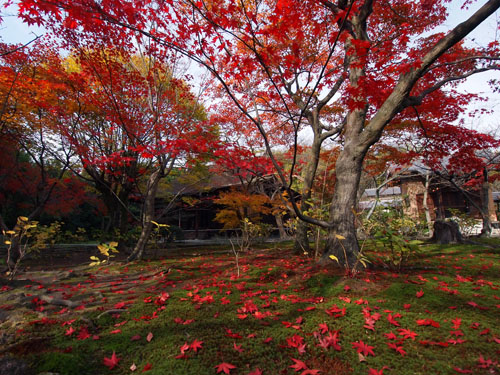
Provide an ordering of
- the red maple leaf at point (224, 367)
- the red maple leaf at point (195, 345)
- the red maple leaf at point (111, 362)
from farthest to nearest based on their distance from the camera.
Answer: the red maple leaf at point (195, 345), the red maple leaf at point (111, 362), the red maple leaf at point (224, 367)

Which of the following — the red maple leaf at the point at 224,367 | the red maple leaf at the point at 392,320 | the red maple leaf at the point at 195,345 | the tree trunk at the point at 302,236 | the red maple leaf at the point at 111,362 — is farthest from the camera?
the tree trunk at the point at 302,236

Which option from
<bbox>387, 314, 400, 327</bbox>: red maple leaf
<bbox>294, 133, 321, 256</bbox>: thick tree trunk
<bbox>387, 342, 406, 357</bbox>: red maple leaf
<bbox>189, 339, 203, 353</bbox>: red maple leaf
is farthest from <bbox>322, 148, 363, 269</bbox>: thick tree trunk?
<bbox>189, 339, 203, 353</bbox>: red maple leaf

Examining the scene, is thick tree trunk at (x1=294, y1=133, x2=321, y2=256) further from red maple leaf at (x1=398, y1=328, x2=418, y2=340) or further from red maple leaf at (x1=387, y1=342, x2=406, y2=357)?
red maple leaf at (x1=387, y1=342, x2=406, y2=357)

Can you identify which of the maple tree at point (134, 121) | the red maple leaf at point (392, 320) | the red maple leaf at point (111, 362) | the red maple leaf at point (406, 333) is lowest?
the red maple leaf at point (111, 362)

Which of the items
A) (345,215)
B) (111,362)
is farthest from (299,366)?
(345,215)

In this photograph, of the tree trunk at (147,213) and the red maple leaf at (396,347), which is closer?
the red maple leaf at (396,347)

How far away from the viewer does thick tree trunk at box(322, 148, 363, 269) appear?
4.81m

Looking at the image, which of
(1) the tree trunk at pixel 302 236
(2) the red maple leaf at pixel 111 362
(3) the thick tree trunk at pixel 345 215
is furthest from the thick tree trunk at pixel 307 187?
(2) the red maple leaf at pixel 111 362

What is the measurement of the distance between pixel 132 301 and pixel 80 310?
27.3 inches

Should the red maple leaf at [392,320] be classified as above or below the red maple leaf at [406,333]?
above

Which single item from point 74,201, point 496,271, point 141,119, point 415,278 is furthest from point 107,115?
point 496,271

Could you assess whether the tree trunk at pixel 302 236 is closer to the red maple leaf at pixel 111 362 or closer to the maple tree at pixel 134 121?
the maple tree at pixel 134 121

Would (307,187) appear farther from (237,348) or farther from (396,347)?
(237,348)

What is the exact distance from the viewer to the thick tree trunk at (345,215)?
4812 mm
